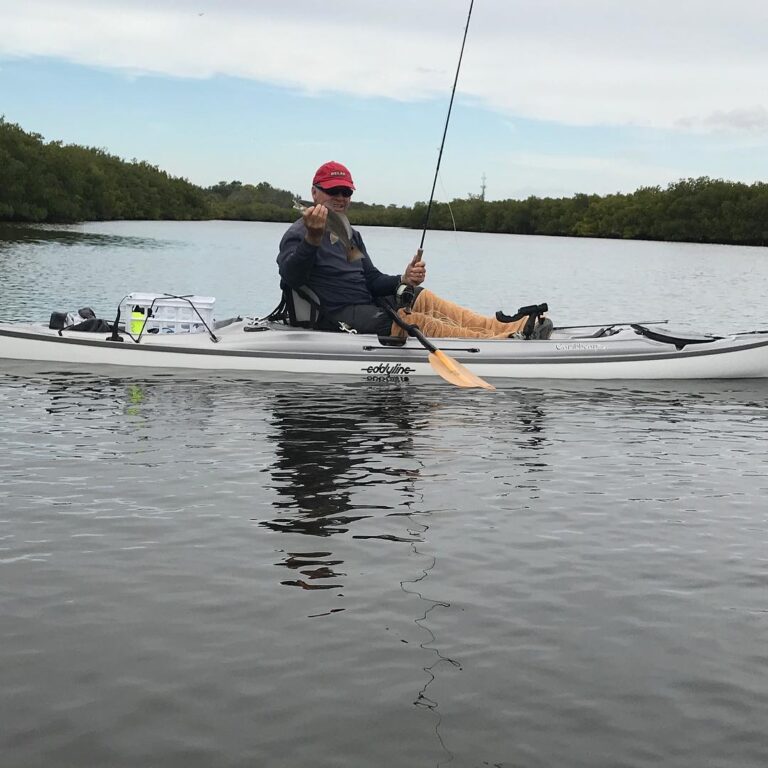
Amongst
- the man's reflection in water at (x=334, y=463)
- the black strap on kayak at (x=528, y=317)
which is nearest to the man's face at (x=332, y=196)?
the man's reflection in water at (x=334, y=463)

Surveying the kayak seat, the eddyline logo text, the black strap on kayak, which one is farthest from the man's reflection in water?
the kayak seat

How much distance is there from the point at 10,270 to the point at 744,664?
1318 inches

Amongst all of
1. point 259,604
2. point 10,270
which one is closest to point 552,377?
point 259,604

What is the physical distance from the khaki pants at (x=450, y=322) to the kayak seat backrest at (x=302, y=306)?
1.10 metres

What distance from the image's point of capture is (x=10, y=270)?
35.1 m

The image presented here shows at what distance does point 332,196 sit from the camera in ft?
39.4

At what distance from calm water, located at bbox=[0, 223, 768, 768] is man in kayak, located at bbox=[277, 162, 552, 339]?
151cm

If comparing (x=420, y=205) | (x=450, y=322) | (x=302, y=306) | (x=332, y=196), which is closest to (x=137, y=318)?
(x=302, y=306)

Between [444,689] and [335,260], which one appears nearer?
[444,689]

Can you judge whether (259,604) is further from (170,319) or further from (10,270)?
(10,270)

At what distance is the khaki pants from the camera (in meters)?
13.6

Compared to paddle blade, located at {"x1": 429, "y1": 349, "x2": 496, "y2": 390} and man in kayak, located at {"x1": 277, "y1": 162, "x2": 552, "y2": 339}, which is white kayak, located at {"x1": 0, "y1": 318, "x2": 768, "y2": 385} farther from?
paddle blade, located at {"x1": 429, "y1": 349, "x2": 496, "y2": 390}

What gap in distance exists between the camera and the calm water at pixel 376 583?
14.0 feet

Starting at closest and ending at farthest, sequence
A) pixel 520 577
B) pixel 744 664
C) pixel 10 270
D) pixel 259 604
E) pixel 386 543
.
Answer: pixel 744 664 → pixel 259 604 → pixel 520 577 → pixel 386 543 → pixel 10 270
